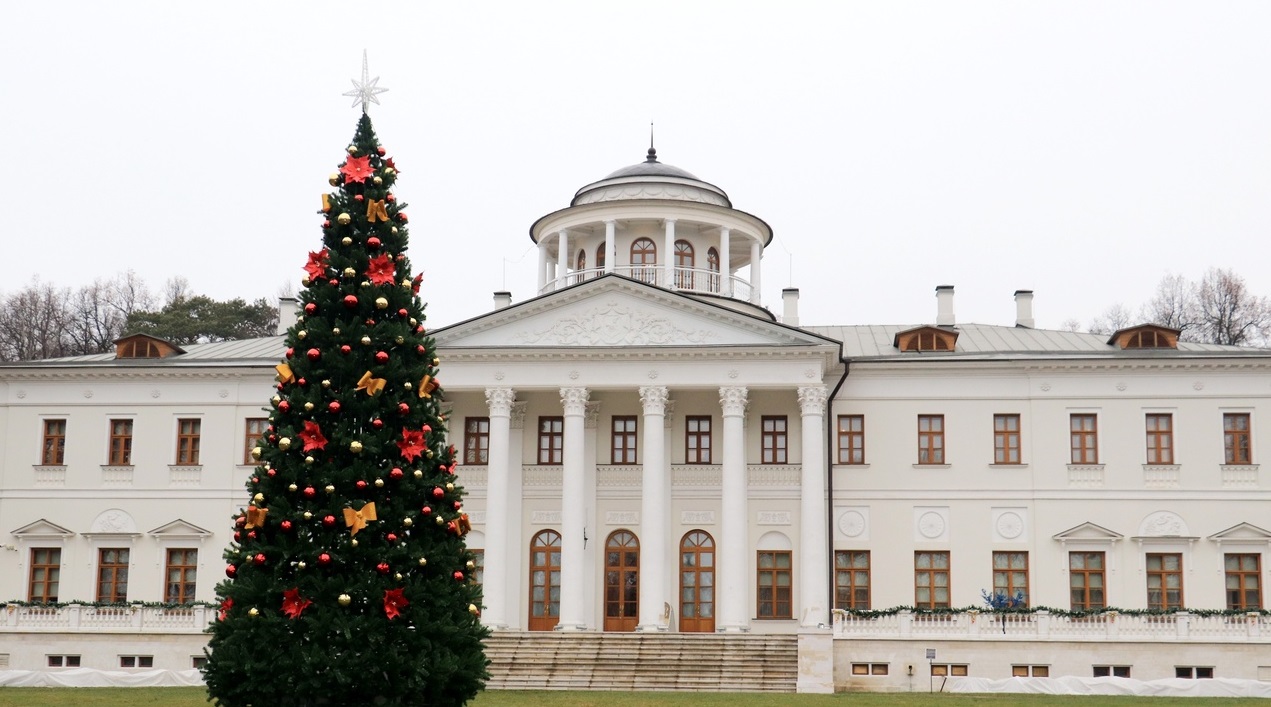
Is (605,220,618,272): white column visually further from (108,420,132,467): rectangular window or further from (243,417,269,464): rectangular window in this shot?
(108,420,132,467): rectangular window

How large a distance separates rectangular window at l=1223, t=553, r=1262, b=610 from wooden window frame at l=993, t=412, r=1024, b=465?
5.60 meters

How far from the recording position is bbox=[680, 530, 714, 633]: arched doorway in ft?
118

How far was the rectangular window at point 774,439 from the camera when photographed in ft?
120

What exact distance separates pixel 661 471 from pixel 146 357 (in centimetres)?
1506

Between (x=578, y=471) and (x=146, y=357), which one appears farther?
(x=146, y=357)

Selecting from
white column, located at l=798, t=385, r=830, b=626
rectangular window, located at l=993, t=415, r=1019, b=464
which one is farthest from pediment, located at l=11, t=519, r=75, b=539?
rectangular window, located at l=993, t=415, r=1019, b=464

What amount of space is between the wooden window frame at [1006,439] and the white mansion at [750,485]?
0.06 metres

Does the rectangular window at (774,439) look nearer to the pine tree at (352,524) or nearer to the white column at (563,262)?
the white column at (563,262)

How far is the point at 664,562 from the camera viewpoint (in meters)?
34.8

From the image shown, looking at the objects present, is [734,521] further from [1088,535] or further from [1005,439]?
[1088,535]

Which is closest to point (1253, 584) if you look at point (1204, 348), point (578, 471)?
point (1204, 348)

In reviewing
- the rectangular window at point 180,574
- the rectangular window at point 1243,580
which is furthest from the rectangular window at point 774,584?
the rectangular window at point 180,574

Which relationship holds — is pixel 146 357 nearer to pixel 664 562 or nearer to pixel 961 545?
pixel 664 562

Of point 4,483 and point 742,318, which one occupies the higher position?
point 742,318
